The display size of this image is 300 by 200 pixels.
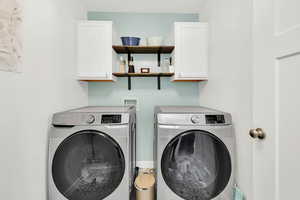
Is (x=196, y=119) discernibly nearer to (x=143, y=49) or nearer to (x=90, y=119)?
(x=90, y=119)

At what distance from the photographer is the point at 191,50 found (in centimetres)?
216

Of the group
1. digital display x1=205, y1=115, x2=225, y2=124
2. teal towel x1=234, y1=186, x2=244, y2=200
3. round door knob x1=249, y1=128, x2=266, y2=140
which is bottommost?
teal towel x1=234, y1=186, x2=244, y2=200

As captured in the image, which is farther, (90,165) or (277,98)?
(90,165)

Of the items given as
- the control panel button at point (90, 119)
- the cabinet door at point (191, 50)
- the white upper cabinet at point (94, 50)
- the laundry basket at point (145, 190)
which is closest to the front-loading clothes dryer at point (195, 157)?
the laundry basket at point (145, 190)

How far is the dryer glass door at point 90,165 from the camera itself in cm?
149

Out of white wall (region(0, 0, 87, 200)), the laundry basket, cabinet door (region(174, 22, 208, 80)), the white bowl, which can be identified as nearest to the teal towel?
the laundry basket

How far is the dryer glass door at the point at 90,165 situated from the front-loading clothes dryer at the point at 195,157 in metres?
0.36

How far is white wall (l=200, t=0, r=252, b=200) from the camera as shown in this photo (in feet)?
4.39

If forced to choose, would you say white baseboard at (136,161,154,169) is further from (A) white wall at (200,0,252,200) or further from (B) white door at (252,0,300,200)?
(B) white door at (252,0,300,200)

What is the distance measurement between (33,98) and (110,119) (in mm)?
574

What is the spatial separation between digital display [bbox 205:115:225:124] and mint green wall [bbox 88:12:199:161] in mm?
1054

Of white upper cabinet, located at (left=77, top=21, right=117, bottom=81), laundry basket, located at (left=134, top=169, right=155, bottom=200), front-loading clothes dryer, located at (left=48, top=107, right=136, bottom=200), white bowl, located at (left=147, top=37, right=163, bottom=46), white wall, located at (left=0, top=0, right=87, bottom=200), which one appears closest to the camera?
white wall, located at (left=0, top=0, right=87, bottom=200)

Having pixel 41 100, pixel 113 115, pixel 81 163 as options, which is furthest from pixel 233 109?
pixel 41 100

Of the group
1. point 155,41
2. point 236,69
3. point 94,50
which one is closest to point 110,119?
point 94,50
